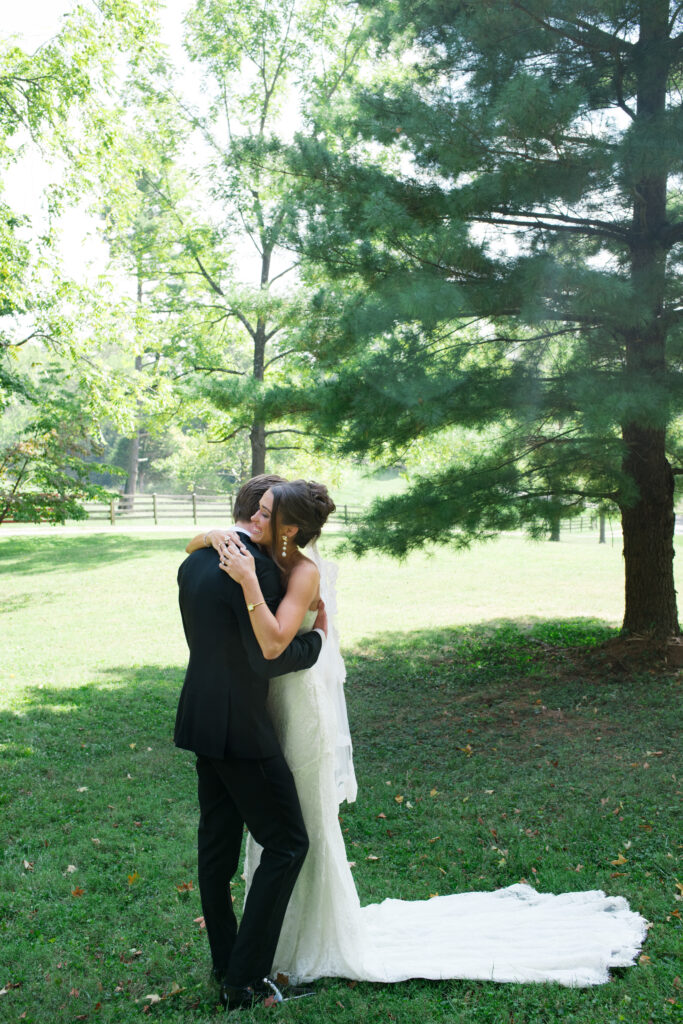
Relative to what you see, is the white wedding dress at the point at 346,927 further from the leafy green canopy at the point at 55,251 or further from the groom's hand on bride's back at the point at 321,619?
the leafy green canopy at the point at 55,251

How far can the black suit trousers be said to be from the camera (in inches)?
117

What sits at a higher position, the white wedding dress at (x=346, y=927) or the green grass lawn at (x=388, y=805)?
the white wedding dress at (x=346, y=927)

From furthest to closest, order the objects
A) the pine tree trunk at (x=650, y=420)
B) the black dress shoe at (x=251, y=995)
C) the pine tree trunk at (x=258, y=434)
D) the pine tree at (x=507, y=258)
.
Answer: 1. the pine tree trunk at (x=258, y=434)
2. the pine tree trunk at (x=650, y=420)
3. the pine tree at (x=507, y=258)
4. the black dress shoe at (x=251, y=995)

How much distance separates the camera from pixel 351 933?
326 cm

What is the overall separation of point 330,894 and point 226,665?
1.06 meters

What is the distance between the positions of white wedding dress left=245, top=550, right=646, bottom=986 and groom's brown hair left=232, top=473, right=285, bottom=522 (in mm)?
358

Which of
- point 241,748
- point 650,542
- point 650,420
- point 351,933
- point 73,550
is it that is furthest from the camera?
point 73,550

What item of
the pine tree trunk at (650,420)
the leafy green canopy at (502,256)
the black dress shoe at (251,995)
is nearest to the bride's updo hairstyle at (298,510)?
the black dress shoe at (251,995)

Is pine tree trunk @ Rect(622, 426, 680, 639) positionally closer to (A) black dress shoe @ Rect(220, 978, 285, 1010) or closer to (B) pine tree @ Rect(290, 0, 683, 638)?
(B) pine tree @ Rect(290, 0, 683, 638)

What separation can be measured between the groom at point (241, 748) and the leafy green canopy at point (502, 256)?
3693mm

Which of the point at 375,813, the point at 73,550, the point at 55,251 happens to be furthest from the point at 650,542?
the point at 73,550

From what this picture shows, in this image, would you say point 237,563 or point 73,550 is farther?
point 73,550

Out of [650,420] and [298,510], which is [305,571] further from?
[650,420]

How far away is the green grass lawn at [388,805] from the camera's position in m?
3.21
